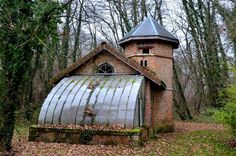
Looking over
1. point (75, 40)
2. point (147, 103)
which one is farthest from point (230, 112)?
point (75, 40)

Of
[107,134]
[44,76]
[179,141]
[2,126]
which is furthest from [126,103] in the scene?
[44,76]

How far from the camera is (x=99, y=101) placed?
17828 millimetres

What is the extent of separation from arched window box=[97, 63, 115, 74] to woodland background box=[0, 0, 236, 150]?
2467mm

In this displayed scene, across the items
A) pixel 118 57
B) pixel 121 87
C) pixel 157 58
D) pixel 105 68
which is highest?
pixel 157 58

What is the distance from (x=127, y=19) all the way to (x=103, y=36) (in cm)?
627

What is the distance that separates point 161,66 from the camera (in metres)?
22.1

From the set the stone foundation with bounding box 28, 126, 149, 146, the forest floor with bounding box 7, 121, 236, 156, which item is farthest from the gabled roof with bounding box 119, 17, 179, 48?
the forest floor with bounding box 7, 121, 236, 156

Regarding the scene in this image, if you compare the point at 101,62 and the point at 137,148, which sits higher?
the point at 101,62

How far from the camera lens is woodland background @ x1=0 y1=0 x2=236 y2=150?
12.9 m

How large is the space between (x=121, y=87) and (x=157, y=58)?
4612mm

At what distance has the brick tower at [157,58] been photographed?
21844mm

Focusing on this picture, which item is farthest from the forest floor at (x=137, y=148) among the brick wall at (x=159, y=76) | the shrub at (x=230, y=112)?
the brick wall at (x=159, y=76)

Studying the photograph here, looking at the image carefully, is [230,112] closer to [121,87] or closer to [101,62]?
[121,87]

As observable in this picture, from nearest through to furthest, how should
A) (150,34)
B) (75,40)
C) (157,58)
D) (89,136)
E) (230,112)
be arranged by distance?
(230,112) < (89,136) < (150,34) < (157,58) < (75,40)
